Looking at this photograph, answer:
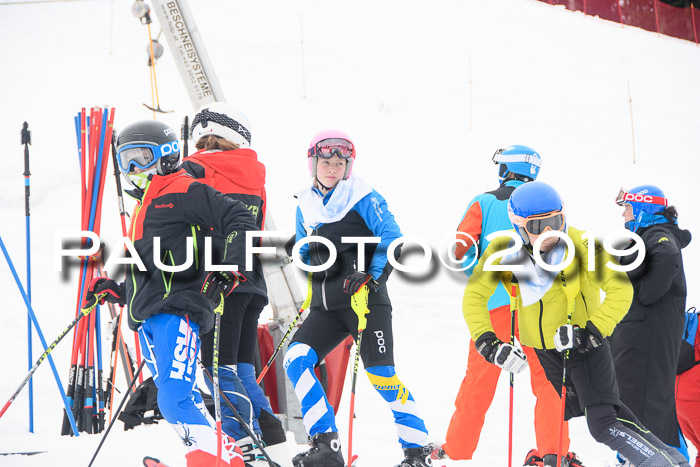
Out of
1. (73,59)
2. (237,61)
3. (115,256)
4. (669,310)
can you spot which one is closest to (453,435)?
(669,310)

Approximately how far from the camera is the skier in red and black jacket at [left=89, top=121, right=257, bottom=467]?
3541 mm

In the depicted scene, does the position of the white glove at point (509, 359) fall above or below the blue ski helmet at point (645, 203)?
below

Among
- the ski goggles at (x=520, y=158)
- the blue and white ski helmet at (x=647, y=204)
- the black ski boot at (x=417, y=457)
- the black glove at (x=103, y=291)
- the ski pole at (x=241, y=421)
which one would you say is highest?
the ski goggles at (x=520, y=158)

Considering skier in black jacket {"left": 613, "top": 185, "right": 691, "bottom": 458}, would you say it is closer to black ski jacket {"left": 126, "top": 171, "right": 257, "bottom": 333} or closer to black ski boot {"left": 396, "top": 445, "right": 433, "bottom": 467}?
black ski boot {"left": 396, "top": 445, "right": 433, "bottom": 467}

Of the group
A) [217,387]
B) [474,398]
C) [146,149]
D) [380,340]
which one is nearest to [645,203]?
[474,398]

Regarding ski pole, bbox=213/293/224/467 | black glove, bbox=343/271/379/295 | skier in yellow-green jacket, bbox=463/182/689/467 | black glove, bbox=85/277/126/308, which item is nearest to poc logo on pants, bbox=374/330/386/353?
black glove, bbox=343/271/379/295

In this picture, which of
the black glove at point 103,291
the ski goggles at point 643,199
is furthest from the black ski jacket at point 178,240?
the ski goggles at point 643,199

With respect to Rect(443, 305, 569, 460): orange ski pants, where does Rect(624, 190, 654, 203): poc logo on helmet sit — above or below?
above

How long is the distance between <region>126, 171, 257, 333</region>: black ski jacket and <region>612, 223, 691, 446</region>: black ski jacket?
2392 mm

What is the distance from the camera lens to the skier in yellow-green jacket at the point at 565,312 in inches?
145

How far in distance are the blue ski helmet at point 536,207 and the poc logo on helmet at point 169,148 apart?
1.80 meters

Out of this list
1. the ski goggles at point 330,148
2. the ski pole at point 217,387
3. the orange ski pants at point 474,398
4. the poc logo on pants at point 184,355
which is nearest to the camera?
the ski pole at point 217,387

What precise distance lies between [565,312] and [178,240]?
2.02m

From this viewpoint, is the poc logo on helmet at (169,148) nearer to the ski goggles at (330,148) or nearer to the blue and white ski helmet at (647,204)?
the ski goggles at (330,148)
